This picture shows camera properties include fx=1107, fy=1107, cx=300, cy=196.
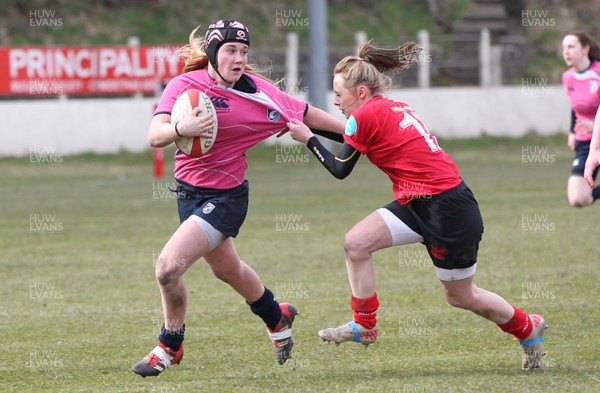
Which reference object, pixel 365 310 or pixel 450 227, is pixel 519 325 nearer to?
pixel 450 227

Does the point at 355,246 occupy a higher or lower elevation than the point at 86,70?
lower

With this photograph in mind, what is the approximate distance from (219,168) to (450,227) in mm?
1345

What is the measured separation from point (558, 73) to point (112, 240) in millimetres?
21711

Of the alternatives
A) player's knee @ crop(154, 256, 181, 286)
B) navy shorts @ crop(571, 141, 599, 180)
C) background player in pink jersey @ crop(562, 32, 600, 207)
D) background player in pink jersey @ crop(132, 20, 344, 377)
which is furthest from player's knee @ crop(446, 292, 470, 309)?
navy shorts @ crop(571, 141, 599, 180)

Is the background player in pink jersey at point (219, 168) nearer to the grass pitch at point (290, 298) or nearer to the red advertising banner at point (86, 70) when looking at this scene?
the grass pitch at point (290, 298)

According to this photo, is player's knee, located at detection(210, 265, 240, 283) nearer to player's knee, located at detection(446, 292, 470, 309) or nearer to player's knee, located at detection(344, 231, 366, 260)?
player's knee, located at detection(344, 231, 366, 260)

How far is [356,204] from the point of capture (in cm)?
1523

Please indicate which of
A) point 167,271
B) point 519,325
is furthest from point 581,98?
point 167,271

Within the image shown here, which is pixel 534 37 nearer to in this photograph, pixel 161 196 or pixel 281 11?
pixel 281 11

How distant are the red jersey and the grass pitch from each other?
41.3 inches

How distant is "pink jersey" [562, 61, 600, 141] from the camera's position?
1144 centimetres

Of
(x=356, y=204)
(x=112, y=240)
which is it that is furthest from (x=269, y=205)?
(x=112, y=240)

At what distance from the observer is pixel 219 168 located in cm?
626

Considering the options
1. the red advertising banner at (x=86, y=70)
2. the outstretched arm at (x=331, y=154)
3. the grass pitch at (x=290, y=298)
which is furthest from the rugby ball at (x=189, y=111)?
the red advertising banner at (x=86, y=70)
